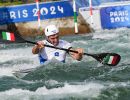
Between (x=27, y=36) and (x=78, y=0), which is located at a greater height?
(x=78, y=0)

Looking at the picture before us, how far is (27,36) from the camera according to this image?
19688mm

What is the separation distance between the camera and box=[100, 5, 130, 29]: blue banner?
19266 mm

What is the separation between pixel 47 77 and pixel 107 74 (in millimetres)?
1317

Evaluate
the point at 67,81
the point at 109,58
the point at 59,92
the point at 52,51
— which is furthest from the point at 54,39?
the point at 59,92

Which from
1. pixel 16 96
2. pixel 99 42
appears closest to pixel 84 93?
pixel 16 96

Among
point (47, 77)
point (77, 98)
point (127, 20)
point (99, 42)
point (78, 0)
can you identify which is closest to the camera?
point (77, 98)

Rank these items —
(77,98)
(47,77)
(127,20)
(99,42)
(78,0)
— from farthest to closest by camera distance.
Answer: (78,0) < (127,20) < (99,42) < (47,77) < (77,98)

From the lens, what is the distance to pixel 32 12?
19.9 meters

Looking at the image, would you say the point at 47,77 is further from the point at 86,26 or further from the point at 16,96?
the point at 86,26

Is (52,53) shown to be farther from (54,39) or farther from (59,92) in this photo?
(59,92)

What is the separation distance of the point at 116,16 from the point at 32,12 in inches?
141

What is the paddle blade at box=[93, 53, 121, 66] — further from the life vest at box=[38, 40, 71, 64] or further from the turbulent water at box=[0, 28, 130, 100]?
the life vest at box=[38, 40, 71, 64]

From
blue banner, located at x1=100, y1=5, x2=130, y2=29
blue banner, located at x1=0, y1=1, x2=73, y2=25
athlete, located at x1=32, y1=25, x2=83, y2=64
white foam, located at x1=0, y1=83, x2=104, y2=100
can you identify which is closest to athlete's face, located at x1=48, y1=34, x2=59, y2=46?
athlete, located at x1=32, y1=25, x2=83, y2=64

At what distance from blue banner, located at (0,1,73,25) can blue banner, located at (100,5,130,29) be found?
4.99ft
